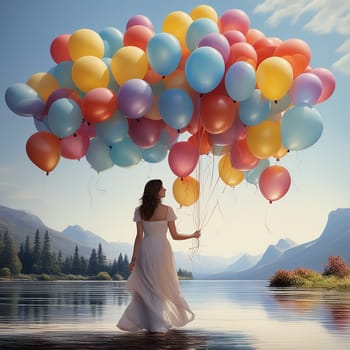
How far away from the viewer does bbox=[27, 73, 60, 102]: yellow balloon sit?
287 inches

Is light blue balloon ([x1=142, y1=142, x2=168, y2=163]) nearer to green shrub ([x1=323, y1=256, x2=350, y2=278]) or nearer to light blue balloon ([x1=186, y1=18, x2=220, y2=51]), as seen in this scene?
light blue balloon ([x1=186, y1=18, x2=220, y2=51])

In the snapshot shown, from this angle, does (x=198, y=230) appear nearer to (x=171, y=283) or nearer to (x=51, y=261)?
(x=171, y=283)

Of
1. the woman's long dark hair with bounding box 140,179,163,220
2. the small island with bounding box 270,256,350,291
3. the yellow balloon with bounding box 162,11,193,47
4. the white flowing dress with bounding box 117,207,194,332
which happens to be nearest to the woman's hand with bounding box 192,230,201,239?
the white flowing dress with bounding box 117,207,194,332

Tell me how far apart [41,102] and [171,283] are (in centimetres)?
249

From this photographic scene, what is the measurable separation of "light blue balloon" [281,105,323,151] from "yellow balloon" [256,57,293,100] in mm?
240

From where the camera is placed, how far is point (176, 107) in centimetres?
661

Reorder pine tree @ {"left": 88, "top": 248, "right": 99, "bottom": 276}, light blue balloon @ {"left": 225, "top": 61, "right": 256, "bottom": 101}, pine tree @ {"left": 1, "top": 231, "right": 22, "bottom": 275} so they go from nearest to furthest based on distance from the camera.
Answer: light blue balloon @ {"left": 225, "top": 61, "right": 256, "bottom": 101} → pine tree @ {"left": 1, "top": 231, "right": 22, "bottom": 275} → pine tree @ {"left": 88, "top": 248, "right": 99, "bottom": 276}

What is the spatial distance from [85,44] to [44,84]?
0.68m

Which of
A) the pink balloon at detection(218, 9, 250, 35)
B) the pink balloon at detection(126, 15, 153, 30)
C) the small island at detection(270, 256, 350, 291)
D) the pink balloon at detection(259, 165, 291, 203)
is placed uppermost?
the pink balloon at detection(126, 15, 153, 30)

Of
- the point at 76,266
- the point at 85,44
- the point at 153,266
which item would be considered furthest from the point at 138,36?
the point at 76,266

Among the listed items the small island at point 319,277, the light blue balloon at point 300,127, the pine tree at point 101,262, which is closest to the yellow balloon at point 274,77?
the light blue balloon at point 300,127

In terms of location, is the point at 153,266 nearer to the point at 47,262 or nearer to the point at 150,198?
the point at 150,198

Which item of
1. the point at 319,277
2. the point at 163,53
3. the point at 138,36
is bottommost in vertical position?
the point at 319,277

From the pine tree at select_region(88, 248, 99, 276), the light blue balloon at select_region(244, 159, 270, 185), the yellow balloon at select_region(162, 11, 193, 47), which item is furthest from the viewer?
the pine tree at select_region(88, 248, 99, 276)
